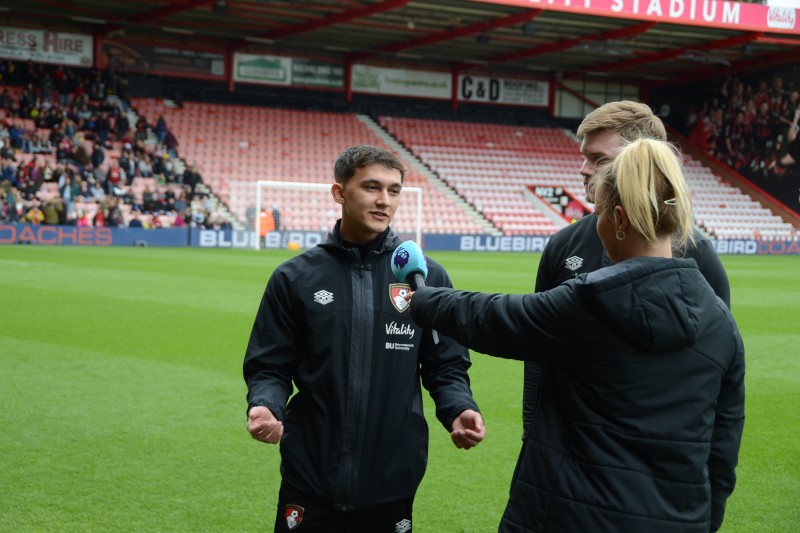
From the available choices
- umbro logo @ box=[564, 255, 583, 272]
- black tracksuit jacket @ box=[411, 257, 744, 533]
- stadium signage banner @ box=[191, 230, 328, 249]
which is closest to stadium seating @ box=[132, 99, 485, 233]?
stadium signage banner @ box=[191, 230, 328, 249]

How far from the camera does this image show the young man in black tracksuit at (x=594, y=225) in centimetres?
318

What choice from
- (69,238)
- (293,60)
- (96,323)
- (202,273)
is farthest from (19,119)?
(96,323)

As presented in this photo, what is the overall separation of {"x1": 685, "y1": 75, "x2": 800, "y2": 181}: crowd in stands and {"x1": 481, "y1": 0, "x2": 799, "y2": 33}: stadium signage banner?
4.86 m

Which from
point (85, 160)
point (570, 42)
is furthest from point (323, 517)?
point (570, 42)

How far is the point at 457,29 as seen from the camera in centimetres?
3500

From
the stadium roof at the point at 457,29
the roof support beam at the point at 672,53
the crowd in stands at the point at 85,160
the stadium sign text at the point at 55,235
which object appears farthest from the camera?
the roof support beam at the point at 672,53

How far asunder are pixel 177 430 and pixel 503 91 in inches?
1536

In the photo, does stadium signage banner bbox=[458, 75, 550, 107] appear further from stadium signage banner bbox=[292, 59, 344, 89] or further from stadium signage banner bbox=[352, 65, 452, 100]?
stadium signage banner bbox=[292, 59, 344, 89]

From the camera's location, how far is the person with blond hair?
218cm

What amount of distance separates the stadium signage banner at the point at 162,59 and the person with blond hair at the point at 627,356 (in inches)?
1432

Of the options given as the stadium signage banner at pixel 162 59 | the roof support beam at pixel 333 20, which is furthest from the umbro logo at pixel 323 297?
the stadium signage banner at pixel 162 59

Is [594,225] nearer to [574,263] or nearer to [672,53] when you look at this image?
[574,263]

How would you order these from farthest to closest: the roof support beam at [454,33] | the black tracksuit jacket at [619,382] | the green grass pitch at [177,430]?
the roof support beam at [454,33], the green grass pitch at [177,430], the black tracksuit jacket at [619,382]

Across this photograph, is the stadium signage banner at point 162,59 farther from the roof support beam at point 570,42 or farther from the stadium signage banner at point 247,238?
the roof support beam at point 570,42
